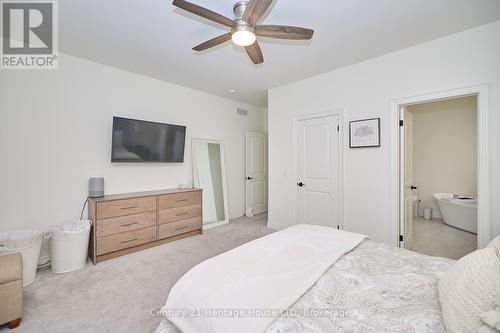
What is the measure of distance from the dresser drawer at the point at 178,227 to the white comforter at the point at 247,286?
218 cm

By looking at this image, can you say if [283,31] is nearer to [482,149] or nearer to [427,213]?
[482,149]

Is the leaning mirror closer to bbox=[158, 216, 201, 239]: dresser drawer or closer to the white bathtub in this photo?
bbox=[158, 216, 201, 239]: dresser drawer

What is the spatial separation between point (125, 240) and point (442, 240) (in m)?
4.77

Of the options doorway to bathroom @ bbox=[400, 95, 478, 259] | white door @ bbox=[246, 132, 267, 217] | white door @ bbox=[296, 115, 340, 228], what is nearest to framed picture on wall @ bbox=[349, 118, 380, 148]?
white door @ bbox=[296, 115, 340, 228]

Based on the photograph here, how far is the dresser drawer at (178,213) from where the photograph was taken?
3.32 m

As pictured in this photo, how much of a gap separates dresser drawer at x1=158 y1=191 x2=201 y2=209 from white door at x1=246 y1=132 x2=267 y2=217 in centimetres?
162

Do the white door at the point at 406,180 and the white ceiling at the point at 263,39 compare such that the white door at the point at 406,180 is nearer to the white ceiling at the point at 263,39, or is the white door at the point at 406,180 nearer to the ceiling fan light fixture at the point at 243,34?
the white ceiling at the point at 263,39

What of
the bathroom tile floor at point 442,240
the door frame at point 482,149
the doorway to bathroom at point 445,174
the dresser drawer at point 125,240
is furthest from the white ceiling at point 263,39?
the bathroom tile floor at point 442,240

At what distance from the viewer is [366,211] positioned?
10.1 feet

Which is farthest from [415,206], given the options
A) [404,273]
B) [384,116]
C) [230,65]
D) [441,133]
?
[230,65]

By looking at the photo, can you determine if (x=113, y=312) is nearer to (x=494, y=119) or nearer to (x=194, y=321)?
(x=194, y=321)

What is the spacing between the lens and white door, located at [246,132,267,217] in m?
5.15

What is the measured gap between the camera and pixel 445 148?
474cm

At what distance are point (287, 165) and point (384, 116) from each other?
1668 mm
